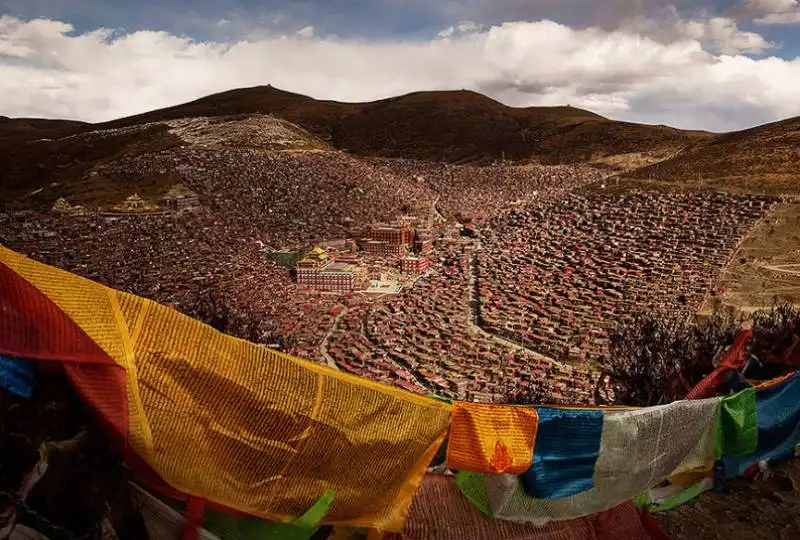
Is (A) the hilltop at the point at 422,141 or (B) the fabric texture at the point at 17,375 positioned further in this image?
(A) the hilltop at the point at 422,141

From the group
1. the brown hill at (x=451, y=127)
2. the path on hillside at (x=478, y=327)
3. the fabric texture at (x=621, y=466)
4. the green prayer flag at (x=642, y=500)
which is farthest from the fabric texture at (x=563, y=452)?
the brown hill at (x=451, y=127)

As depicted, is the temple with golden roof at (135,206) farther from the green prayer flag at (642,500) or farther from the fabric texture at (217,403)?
the fabric texture at (217,403)

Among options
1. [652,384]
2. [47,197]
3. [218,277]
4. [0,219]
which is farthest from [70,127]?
[652,384]

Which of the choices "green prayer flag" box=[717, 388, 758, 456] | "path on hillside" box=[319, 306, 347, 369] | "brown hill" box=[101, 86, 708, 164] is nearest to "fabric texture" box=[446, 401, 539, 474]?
"green prayer flag" box=[717, 388, 758, 456]

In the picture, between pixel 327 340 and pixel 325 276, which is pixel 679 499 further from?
pixel 325 276

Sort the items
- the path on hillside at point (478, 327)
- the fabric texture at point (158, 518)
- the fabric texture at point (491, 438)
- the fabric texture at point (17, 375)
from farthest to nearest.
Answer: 1. the path on hillside at point (478, 327)
2. the fabric texture at point (491, 438)
3. the fabric texture at point (158, 518)
4. the fabric texture at point (17, 375)

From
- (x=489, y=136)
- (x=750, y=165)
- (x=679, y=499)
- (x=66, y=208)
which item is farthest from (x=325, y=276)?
(x=489, y=136)
